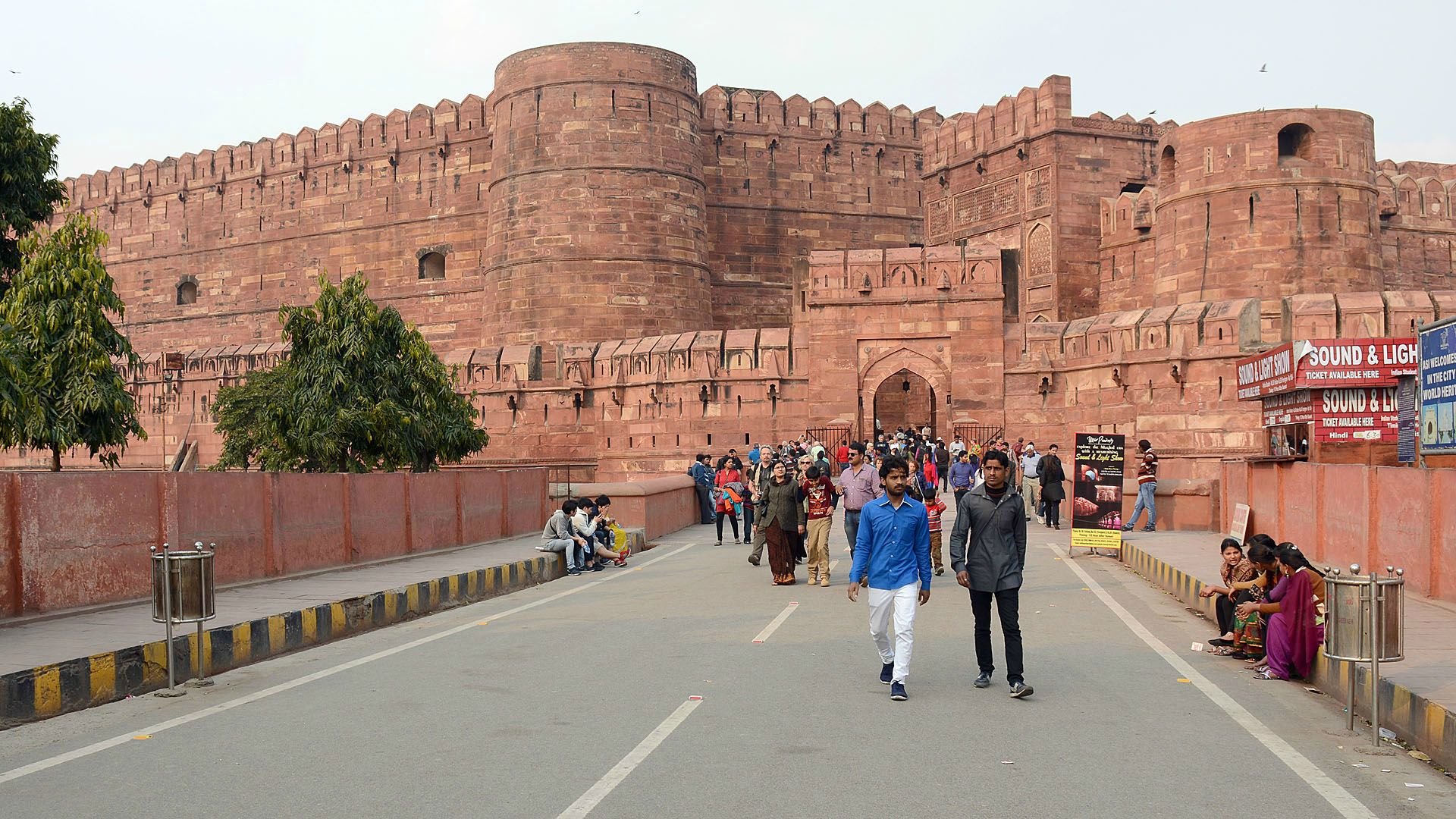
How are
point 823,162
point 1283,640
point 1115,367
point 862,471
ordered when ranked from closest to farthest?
point 1283,640, point 862,471, point 1115,367, point 823,162

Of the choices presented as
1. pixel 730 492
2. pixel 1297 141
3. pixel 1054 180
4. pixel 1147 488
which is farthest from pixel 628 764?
pixel 1054 180

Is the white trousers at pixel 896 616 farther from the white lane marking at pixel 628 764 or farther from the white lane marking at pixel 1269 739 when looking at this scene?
the white lane marking at pixel 1269 739

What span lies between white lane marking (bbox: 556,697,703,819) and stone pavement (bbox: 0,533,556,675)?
344 centimetres

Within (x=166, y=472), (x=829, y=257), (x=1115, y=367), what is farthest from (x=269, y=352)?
(x=166, y=472)

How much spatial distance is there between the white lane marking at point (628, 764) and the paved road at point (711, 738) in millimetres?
17

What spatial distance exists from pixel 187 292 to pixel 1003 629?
47.4 m

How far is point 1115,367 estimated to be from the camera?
2572 cm

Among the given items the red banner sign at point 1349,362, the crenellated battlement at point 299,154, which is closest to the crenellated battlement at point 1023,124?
the crenellated battlement at point 299,154

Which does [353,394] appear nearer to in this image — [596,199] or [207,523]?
[207,523]

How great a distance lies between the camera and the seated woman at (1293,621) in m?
6.75

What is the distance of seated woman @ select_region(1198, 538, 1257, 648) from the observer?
25.2ft

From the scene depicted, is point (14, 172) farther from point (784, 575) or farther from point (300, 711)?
point (300, 711)

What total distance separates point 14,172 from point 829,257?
16.1 meters

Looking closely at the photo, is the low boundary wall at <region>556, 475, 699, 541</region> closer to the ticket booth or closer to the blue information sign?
the ticket booth
